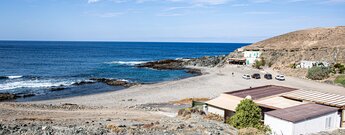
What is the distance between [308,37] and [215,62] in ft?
100

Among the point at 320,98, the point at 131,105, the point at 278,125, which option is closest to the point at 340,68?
the point at 320,98

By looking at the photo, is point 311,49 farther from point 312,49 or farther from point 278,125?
point 278,125

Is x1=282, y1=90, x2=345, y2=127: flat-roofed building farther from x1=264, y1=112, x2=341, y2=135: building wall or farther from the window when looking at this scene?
the window

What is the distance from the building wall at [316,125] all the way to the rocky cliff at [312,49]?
4630cm

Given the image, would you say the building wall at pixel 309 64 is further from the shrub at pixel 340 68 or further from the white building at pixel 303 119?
the white building at pixel 303 119

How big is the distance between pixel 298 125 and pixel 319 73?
36.9 meters

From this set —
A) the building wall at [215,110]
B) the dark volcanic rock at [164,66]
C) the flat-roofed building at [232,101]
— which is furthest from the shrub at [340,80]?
the dark volcanic rock at [164,66]

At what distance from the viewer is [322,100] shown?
2220cm

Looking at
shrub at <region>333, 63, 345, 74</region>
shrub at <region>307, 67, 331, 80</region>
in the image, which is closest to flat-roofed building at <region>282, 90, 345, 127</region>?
shrub at <region>307, 67, 331, 80</region>

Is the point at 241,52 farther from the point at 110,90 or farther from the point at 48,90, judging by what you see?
the point at 48,90

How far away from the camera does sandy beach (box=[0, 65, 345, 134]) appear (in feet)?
77.0

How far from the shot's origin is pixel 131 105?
33.5 meters

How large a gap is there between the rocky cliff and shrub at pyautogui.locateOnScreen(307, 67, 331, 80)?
12612 millimetres

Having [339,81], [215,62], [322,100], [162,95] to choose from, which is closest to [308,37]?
[215,62]
